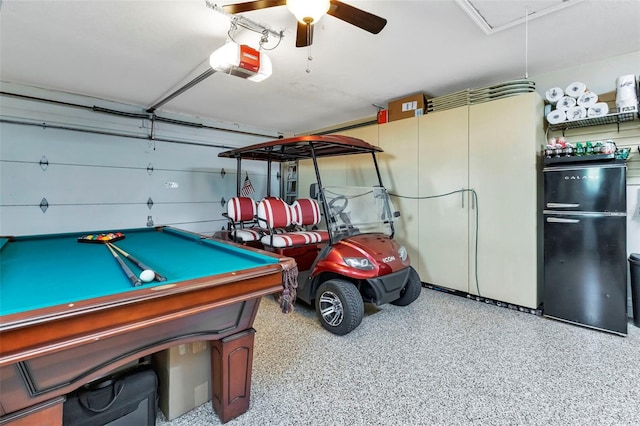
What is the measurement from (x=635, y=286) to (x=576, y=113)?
173 centimetres

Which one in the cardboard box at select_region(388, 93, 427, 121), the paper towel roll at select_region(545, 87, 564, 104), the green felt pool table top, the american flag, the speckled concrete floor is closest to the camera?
the green felt pool table top

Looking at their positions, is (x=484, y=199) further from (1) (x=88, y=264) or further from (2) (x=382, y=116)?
(1) (x=88, y=264)

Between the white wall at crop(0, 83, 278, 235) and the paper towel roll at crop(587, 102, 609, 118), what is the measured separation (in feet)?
17.1

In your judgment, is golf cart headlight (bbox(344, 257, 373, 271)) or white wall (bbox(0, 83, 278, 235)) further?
white wall (bbox(0, 83, 278, 235))

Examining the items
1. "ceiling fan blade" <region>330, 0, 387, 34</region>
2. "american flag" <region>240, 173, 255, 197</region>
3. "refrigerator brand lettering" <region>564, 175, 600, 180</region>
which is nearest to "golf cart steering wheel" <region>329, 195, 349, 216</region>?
"ceiling fan blade" <region>330, 0, 387, 34</region>

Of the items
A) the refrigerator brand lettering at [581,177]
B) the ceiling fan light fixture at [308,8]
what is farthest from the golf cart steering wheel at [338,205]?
the refrigerator brand lettering at [581,177]

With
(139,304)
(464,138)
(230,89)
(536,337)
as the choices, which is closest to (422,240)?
(464,138)

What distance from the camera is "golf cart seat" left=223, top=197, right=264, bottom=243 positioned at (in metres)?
3.81

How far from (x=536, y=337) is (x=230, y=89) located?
14.3 ft

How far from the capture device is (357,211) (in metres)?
3.30

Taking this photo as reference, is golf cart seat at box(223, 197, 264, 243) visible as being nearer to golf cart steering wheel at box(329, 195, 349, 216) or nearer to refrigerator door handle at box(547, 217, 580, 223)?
golf cart steering wheel at box(329, 195, 349, 216)

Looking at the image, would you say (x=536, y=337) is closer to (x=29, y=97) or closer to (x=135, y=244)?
(x=135, y=244)

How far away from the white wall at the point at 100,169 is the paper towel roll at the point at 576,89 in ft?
16.6

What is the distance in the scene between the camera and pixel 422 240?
4000 millimetres
